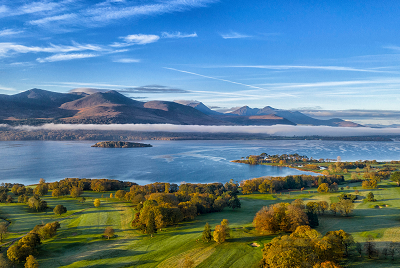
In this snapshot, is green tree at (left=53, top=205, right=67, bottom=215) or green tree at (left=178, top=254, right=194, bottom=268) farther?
green tree at (left=53, top=205, right=67, bottom=215)

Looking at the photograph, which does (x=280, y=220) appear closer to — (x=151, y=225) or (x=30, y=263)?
(x=151, y=225)

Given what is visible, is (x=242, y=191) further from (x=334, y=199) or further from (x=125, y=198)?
(x=125, y=198)

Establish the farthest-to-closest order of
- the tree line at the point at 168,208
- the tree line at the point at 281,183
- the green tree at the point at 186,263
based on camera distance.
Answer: the tree line at the point at 281,183 < the tree line at the point at 168,208 < the green tree at the point at 186,263

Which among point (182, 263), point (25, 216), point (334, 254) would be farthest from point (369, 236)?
point (25, 216)

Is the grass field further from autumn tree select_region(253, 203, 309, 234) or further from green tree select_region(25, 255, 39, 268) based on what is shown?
autumn tree select_region(253, 203, 309, 234)

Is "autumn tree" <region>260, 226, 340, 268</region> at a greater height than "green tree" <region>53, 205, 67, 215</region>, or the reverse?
"autumn tree" <region>260, 226, 340, 268</region>

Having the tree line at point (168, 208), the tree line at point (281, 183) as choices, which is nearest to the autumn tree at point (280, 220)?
the tree line at point (168, 208)

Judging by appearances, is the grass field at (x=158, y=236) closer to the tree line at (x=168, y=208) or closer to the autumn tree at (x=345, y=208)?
the tree line at (x=168, y=208)

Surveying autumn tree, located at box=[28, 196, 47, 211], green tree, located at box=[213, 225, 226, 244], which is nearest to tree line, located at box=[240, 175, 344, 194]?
green tree, located at box=[213, 225, 226, 244]
